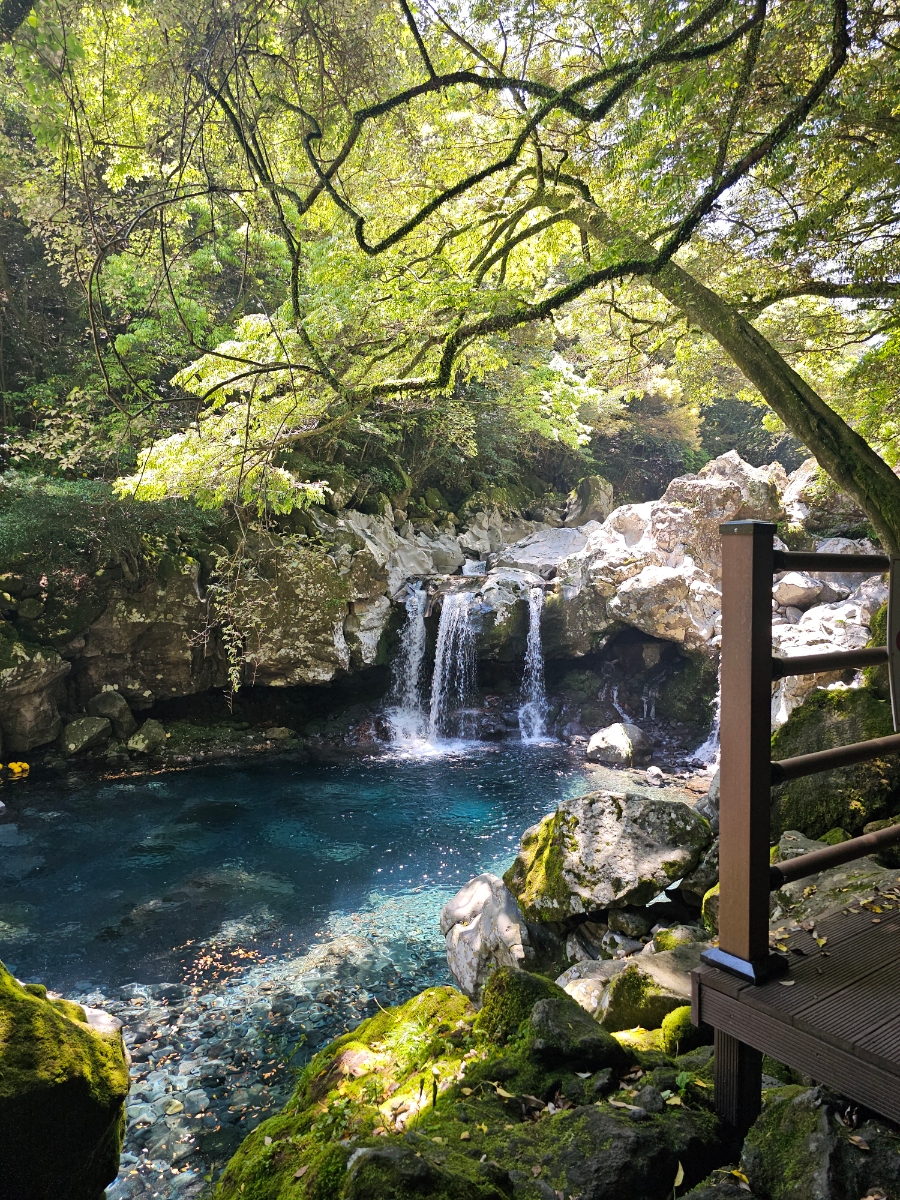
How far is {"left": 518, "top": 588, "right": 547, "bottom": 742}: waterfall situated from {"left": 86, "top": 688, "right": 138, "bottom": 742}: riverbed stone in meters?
7.34

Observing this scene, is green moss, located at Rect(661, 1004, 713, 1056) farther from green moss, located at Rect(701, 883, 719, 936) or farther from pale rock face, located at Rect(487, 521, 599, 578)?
pale rock face, located at Rect(487, 521, 599, 578)

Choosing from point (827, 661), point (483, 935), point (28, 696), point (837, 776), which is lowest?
point (483, 935)

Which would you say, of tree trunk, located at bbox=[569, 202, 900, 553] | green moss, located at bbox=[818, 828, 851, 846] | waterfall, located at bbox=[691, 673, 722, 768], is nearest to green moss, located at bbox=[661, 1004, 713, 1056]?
green moss, located at bbox=[818, 828, 851, 846]

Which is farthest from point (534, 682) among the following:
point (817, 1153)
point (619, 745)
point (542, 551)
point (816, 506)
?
point (817, 1153)

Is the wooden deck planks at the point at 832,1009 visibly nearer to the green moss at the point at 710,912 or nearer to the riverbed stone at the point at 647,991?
the riverbed stone at the point at 647,991

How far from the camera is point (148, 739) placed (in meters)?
11.5

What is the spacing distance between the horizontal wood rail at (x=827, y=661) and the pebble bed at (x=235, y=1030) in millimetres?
4075

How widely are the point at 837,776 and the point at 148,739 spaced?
417 inches

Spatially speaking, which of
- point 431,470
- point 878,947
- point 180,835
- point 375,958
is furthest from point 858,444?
point 431,470

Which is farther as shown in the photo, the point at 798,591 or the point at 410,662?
the point at 410,662

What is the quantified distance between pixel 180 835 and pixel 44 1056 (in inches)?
254

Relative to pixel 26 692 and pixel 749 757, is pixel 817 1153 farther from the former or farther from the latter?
pixel 26 692

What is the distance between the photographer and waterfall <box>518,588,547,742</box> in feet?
45.1

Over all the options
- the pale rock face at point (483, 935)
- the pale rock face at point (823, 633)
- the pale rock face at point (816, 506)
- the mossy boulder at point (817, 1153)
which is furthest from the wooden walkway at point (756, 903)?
the pale rock face at point (816, 506)
